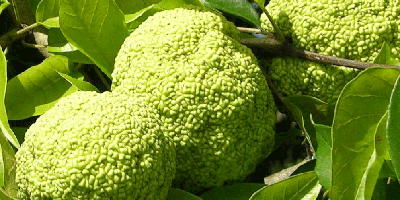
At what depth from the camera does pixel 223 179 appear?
1.36 meters

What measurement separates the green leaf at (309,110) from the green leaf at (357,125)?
0.22m

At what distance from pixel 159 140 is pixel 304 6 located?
500 millimetres

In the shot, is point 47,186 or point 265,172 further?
point 265,172

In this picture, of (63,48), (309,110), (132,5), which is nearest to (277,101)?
(309,110)

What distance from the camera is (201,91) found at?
1289 millimetres

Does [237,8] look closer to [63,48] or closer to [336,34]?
[336,34]

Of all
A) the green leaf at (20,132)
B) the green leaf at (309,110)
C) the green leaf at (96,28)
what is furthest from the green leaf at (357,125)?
the green leaf at (20,132)

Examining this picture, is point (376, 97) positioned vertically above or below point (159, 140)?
above

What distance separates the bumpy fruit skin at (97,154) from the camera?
1166mm

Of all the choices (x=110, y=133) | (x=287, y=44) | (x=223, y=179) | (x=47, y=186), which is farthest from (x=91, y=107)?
(x=287, y=44)

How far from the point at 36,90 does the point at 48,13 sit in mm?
225

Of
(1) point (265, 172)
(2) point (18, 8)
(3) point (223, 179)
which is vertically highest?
(2) point (18, 8)

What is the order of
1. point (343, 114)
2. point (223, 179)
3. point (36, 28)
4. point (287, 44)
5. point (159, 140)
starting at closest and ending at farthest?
point (343, 114)
point (159, 140)
point (223, 179)
point (287, 44)
point (36, 28)

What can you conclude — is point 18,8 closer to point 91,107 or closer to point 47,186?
point 91,107
